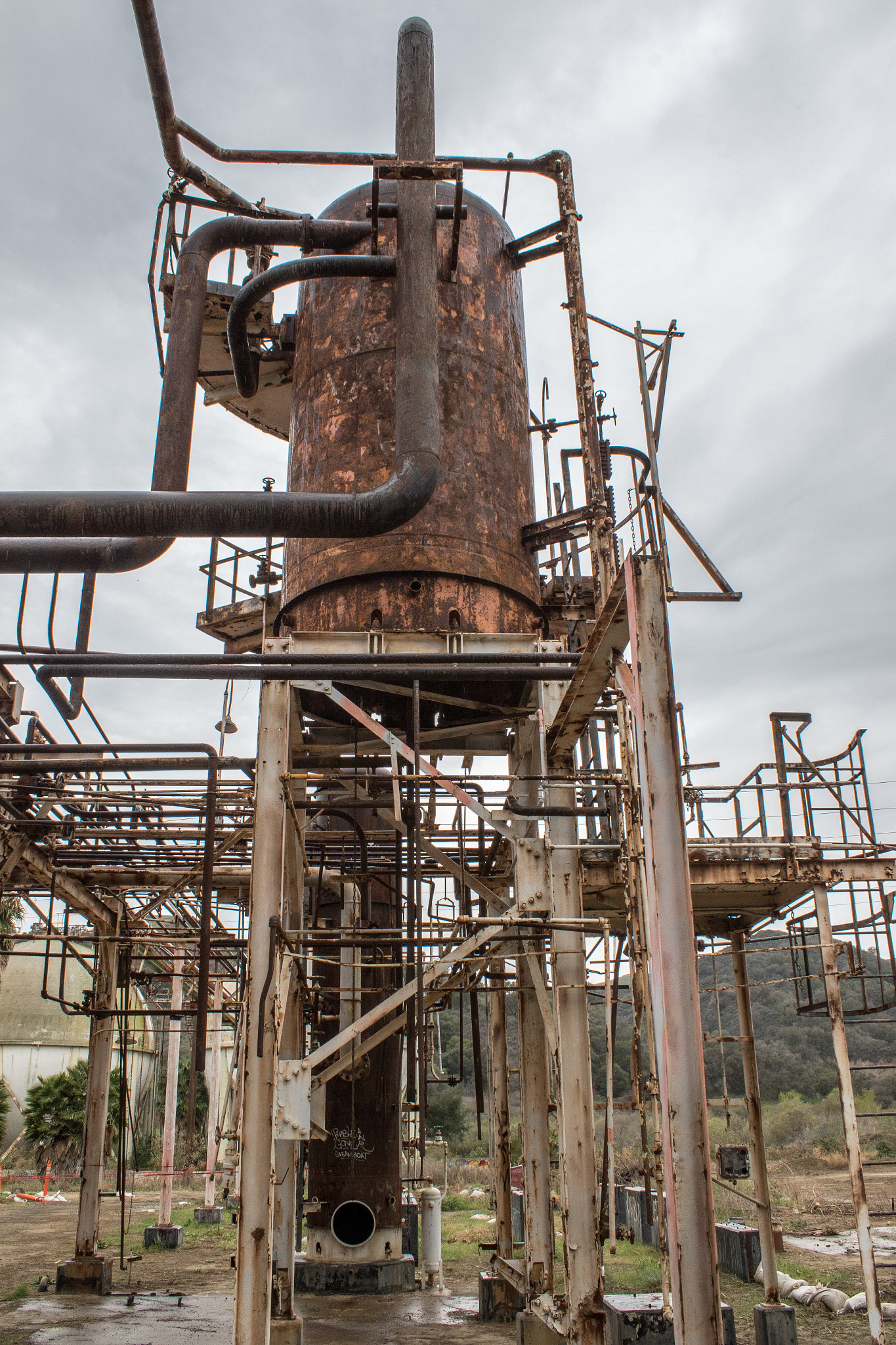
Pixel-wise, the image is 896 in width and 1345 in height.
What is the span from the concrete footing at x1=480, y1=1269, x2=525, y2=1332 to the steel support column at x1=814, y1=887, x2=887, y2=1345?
13.0 feet

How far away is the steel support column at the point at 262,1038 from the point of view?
753cm

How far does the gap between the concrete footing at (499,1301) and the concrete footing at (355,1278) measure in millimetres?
2615

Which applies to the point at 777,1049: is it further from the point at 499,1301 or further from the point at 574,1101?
the point at 574,1101

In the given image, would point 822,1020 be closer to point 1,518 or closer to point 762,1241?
A: point 762,1241

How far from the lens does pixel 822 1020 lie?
5772cm

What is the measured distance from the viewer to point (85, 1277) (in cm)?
1334

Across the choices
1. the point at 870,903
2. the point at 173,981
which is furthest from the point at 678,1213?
the point at 173,981

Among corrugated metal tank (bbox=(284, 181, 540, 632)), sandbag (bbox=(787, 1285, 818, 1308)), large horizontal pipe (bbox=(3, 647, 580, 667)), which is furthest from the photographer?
sandbag (bbox=(787, 1285, 818, 1308))

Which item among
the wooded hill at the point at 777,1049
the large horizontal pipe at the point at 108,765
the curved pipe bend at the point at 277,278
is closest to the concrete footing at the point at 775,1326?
the large horizontal pipe at the point at 108,765

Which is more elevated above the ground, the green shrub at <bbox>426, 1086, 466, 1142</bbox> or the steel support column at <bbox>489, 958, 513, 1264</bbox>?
the steel support column at <bbox>489, 958, 513, 1264</bbox>

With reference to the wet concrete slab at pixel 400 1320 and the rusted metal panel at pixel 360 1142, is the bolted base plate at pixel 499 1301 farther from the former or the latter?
the rusted metal panel at pixel 360 1142

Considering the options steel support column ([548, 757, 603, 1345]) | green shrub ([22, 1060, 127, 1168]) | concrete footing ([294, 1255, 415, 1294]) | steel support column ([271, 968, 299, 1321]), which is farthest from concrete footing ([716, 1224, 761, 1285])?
green shrub ([22, 1060, 127, 1168])

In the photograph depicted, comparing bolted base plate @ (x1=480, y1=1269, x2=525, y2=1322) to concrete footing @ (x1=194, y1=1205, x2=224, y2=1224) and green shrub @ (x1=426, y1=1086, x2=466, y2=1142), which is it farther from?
green shrub @ (x1=426, y1=1086, x2=466, y2=1142)

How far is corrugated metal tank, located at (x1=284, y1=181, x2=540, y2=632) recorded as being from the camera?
9.52 m
